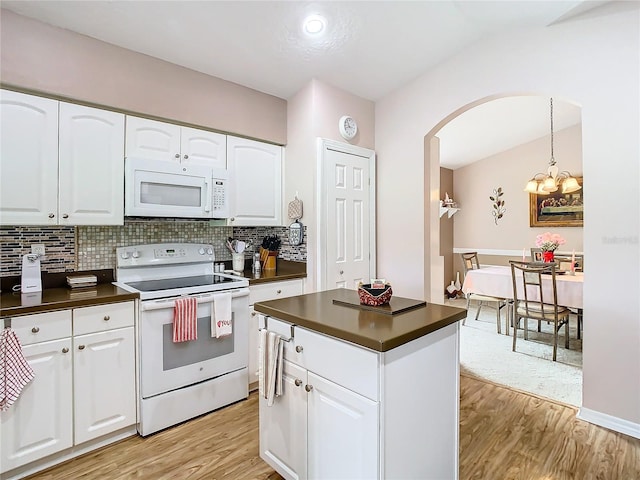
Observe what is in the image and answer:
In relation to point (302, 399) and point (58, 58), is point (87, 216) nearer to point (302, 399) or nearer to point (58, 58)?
point (58, 58)

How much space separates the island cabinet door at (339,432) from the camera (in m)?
1.35

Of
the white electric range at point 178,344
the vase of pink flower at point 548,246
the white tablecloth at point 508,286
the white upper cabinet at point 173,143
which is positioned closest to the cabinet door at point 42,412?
the white electric range at point 178,344

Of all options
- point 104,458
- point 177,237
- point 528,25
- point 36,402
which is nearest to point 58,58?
point 177,237

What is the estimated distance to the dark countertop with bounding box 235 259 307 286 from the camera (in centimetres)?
287

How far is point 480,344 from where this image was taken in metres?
3.99

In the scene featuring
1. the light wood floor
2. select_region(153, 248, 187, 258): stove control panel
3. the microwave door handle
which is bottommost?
A: the light wood floor

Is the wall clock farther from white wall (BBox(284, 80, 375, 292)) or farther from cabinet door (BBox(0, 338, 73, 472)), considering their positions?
cabinet door (BBox(0, 338, 73, 472))

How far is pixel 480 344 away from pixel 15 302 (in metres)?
4.12

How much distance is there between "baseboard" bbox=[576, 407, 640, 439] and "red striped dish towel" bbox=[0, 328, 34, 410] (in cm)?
341

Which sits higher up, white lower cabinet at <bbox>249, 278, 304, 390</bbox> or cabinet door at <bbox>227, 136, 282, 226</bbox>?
cabinet door at <bbox>227, 136, 282, 226</bbox>

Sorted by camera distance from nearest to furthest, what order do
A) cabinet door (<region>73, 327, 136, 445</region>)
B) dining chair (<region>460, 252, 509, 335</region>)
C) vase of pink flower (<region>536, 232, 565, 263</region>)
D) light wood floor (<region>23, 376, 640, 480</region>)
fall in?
light wood floor (<region>23, 376, 640, 480</region>) < cabinet door (<region>73, 327, 136, 445</region>) < vase of pink flower (<region>536, 232, 565, 263</region>) < dining chair (<region>460, 252, 509, 335</region>)

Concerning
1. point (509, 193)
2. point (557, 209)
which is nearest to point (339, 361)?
point (557, 209)

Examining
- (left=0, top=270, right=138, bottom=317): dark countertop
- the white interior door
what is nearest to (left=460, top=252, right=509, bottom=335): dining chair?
the white interior door

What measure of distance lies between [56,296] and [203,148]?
1.44 metres
